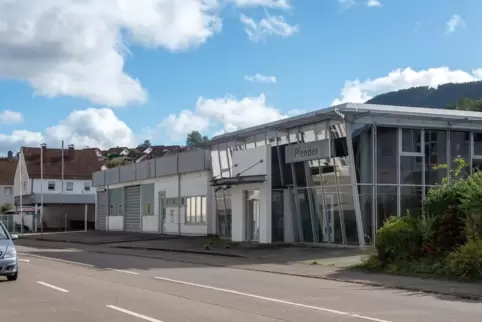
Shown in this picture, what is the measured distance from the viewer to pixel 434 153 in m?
28.2

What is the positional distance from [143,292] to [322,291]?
4091 mm

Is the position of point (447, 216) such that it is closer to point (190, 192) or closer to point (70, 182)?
point (190, 192)

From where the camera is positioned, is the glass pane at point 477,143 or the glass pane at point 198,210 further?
the glass pane at point 198,210

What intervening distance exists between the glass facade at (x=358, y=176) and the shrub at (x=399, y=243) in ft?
19.9

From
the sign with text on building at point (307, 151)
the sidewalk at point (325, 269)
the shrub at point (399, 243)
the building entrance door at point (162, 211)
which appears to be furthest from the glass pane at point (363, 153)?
the building entrance door at point (162, 211)

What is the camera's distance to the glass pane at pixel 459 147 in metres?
28.7

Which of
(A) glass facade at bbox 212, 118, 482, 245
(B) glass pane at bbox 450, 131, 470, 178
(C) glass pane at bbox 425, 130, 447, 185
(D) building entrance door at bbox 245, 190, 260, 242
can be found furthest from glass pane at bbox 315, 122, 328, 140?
(B) glass pane at bbox 450, 131, 470, 178

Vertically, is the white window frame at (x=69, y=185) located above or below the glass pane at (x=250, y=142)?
below

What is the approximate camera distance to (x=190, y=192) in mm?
42781

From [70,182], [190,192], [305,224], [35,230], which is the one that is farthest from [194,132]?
[305,224]

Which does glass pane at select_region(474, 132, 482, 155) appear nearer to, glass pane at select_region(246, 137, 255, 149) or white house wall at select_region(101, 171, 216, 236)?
glass pane at select_region(246, 137, 255, 149)

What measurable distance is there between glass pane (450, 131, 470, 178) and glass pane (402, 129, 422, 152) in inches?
72.0

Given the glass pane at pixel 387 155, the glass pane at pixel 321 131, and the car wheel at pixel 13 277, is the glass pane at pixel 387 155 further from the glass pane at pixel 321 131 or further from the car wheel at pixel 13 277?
the car wheel at pixel 13 277

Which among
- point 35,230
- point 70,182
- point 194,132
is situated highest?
point 194,132
